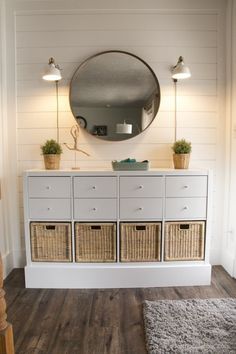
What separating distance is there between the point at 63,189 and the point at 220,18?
7.28ft

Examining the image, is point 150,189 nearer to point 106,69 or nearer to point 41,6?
point 106,69

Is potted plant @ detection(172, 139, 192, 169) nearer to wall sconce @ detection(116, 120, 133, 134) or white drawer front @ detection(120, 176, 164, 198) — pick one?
white drawer front @ detection(120, 176, 164, 198)

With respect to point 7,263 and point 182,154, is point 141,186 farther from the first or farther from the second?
point 7,263

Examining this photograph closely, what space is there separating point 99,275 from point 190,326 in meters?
0.85

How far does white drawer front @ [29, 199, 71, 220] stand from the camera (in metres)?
2.27

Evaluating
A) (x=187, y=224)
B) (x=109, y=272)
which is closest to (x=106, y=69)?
(x=187, y=224)

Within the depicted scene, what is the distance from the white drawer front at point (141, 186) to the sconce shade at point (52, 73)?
1102 mm

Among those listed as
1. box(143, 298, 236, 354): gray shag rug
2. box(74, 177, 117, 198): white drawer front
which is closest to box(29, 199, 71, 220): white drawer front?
box(74, 177, 117, 198): white drawer front

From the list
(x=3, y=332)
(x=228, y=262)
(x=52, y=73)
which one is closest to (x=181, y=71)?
(x=52, y=73)

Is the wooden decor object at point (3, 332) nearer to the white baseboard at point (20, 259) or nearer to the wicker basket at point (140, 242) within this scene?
the wicker basket at point (140, 242)

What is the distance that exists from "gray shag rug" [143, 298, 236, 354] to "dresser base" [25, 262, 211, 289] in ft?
0.88

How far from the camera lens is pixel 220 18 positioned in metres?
2.55

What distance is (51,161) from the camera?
95.4 inches

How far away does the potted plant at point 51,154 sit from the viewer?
7.93 feet
